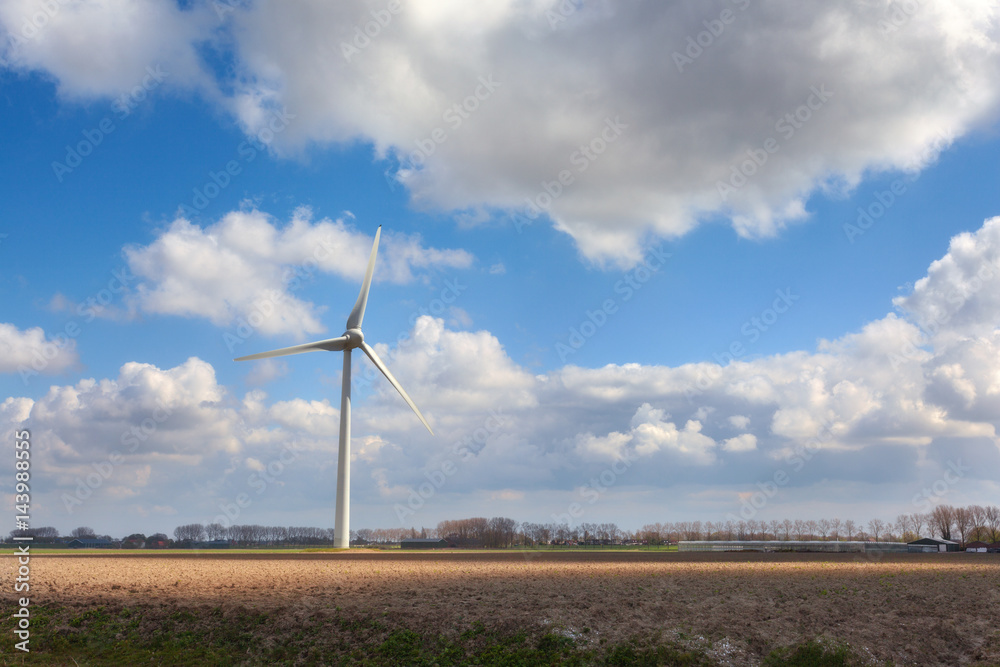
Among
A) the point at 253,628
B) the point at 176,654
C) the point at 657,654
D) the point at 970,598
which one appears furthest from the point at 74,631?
the point at 970,598

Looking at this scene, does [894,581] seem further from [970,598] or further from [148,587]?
[148,587]

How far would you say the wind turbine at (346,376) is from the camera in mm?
92188

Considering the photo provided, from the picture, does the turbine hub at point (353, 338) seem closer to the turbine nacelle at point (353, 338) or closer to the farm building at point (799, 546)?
the turbine nacelle at point (353, 338)

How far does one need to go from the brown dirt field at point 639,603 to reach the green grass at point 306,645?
692mm

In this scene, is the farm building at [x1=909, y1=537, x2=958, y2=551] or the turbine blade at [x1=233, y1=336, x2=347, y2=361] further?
the farm building at [x1=909, y1=537, x2=958, y2=551]

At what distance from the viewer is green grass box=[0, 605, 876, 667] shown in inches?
1180

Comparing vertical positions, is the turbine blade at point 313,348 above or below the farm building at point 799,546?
above

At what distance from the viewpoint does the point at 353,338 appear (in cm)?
9725

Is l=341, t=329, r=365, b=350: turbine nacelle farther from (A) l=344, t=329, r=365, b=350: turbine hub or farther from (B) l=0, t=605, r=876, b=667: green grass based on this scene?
(B) l=0, t=605, r=876, b=667: green grass

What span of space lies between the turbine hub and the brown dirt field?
51673 millimetres

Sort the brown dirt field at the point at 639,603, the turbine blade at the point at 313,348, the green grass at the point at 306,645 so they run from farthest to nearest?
the turbine blade at the point at 313,348, the brown dirt field at the point at 639,603, the green grass at the point at 306,645

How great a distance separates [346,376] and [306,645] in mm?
66899

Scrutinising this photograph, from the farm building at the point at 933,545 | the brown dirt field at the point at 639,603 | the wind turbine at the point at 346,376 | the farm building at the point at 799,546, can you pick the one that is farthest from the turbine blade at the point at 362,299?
the farm building at the point at 933,545

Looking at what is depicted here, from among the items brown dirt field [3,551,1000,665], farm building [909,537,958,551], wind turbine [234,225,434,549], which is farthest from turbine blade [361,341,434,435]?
farm building [909,537,958,551]
